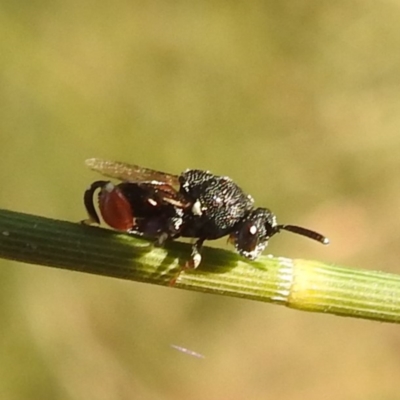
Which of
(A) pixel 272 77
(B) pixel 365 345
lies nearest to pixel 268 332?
(B) pixel 365 345

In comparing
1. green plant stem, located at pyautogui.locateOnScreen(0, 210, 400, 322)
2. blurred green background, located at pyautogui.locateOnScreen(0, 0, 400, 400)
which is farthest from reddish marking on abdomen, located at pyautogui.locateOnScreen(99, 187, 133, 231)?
blurred green background, located at pyautogui.locateOnScreen(0, 0, 400, 400)

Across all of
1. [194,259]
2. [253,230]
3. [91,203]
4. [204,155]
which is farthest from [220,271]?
[204,155]

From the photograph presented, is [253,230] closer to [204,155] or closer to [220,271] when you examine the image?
[220,271]

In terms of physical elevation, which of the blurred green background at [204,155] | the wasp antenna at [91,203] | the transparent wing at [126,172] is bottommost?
the blurred green background at [204,155]

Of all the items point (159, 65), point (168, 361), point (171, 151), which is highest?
point (159, 65)

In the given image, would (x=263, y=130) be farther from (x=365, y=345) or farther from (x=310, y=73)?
(x=365, y=345)

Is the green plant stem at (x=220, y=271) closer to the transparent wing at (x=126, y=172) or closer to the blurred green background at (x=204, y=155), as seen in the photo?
the transparent wing at (x=126, y=172)

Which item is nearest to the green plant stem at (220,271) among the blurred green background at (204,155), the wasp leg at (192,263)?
the wasp leg at (192,263)
